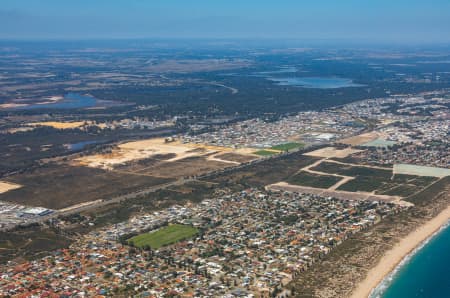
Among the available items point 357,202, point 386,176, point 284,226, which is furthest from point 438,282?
point 386,176

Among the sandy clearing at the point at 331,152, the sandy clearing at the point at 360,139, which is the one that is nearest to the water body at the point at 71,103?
the sandy clearing at the point at 360,139

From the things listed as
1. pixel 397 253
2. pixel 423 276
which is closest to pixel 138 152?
pixel 397 253

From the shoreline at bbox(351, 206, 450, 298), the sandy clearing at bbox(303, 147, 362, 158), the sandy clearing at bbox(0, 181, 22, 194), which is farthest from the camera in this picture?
the sandy clearing at bbox(303, 147, 362, 158)

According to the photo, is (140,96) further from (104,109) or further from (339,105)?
(339,105)

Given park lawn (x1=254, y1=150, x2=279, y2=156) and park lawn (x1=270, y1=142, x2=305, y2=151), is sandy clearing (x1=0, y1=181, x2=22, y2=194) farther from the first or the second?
park lawn (x1=270, y1=142, x2=305, y2=151)

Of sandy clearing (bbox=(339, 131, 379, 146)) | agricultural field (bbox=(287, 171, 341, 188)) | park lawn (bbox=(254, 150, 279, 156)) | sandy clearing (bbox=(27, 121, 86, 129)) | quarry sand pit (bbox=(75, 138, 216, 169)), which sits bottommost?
sandy clearing (bbox=(27, 121, 86, 129))

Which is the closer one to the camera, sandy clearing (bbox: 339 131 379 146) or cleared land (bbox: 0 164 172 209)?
cleared land (bbox: 0 164 172 209)

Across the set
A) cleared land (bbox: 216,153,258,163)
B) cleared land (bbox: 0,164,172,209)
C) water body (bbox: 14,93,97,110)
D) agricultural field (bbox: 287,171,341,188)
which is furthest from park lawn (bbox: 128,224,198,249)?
water body (bbox: 14,93,97,110)

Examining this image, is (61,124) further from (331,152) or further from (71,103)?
(331,152)
